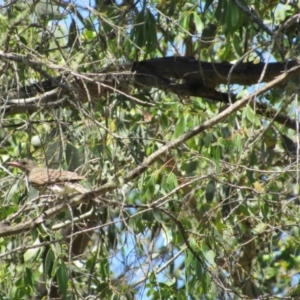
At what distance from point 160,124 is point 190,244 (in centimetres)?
225

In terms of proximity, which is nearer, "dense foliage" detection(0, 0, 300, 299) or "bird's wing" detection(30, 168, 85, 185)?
"dense foliage" detection(0, 0, 300, 299)

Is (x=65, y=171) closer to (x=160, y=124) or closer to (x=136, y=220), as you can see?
(x=136, y=220)

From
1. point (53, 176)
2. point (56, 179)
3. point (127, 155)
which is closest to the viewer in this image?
point (56, 179)

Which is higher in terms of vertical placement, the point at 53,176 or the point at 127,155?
the point at 127,155

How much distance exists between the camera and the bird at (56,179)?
5.25 metres

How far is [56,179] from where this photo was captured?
5281 millimetres

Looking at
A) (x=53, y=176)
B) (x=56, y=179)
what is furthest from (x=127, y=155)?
(x=56, y=179)

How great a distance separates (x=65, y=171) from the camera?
17.3ft

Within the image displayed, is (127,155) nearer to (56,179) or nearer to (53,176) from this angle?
(53,176)

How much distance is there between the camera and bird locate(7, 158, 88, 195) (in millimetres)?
5254

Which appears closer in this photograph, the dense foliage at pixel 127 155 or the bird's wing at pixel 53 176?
the dense foliage at pixel 127 155

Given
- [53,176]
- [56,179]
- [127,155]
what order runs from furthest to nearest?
1. [127,155]
2. [53,176]
3. [56,179]

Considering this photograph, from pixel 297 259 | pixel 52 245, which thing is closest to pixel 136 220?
pixel 52 245

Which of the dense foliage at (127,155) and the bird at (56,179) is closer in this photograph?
the dense foliage at (127,155)
